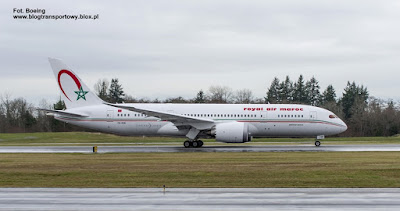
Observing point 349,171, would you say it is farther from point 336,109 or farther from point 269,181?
point 336,109

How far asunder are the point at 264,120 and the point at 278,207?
87.8 feet

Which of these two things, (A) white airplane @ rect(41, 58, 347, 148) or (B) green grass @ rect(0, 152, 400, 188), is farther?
(A) white airplane @ rect(41, 58, 347, 148)

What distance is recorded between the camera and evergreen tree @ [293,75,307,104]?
397ft

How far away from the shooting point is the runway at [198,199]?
538 inches

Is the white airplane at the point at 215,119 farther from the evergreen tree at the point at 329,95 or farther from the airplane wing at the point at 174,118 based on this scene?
the evergreen tree at the point at 329,95

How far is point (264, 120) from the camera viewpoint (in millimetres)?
40156

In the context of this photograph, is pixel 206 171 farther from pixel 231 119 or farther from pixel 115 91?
pixel 115 91

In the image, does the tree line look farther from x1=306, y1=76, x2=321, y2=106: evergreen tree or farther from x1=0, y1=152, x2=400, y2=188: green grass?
x1=0, y1=152, x2=400, y2=188: green grass

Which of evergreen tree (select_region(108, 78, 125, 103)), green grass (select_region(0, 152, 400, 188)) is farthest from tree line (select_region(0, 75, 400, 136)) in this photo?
green grass (select_region(0, 152, 400, 188))

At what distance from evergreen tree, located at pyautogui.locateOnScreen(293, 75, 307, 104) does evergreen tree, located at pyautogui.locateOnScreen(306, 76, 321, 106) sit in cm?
92

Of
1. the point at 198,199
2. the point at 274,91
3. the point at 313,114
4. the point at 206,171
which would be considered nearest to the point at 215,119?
the point at 313,114

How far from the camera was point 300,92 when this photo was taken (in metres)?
122

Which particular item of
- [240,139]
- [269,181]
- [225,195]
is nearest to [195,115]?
[240,139]

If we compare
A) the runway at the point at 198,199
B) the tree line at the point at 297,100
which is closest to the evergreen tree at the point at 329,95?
the tree line at the point at 297,100
